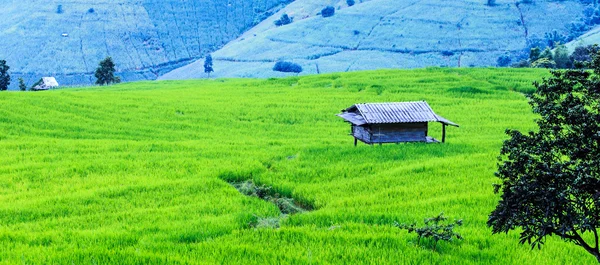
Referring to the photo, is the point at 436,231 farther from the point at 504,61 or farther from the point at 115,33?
the point at 115,33

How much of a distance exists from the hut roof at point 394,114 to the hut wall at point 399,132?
0.49 metres

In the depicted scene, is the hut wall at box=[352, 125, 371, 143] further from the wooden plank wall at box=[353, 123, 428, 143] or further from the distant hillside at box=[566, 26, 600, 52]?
the distant hillside at box=[566, 26, 600, 52]

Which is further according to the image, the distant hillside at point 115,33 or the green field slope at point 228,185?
the distant hillside at point 115,33

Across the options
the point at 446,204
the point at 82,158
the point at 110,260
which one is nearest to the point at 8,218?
the point at 110,260

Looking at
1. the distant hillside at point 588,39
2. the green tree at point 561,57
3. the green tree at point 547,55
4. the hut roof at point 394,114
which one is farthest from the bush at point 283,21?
the hut roof at point 394,114

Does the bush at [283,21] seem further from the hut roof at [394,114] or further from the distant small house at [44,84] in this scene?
the hut roof at [394,114]

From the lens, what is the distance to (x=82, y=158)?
19.8 m

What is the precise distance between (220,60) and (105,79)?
50.7 meters

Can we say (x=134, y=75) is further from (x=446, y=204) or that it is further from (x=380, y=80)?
(x=446, y=204)

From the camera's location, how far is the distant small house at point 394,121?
21328mm

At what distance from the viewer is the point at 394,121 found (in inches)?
834

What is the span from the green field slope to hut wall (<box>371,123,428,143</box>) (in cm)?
63

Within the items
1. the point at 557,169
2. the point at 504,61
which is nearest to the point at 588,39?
the point at 504,61

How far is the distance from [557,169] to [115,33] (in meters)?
140
